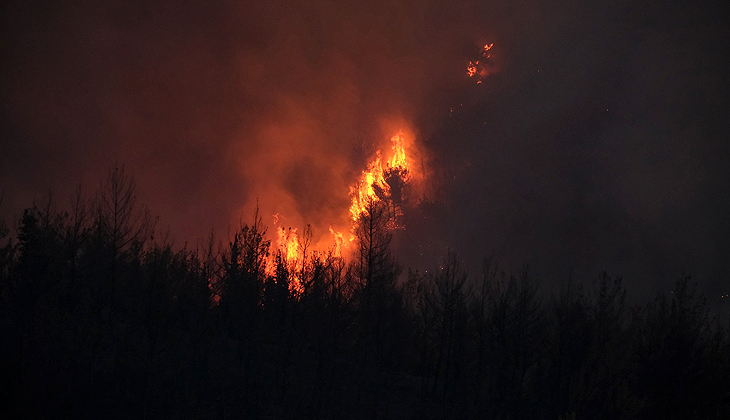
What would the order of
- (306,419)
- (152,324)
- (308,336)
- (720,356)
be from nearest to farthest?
(152,324), (720,356), (306,419), (308,336)

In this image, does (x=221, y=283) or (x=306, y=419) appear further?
(x=221, y=283)

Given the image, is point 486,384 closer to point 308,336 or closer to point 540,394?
point 540,394

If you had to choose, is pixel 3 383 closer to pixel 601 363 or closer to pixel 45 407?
pixel 45 407

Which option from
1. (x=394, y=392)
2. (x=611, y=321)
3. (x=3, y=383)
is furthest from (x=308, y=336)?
(x=611, y=321)

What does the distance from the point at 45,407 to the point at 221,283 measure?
17.0m

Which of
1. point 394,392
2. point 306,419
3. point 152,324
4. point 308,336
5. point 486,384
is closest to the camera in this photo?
point 152,324

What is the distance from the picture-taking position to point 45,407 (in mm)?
18906

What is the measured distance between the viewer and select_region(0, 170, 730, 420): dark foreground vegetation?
78.6 feet

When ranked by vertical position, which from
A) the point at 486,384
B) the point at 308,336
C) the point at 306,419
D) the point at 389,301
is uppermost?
the point at 389,301

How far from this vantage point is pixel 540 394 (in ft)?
119

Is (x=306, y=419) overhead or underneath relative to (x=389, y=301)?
→ underneath

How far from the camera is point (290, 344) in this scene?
3200 cm

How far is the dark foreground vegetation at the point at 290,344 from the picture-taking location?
23969 millimetres

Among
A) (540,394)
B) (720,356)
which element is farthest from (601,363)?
(540,394)
